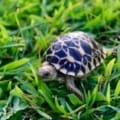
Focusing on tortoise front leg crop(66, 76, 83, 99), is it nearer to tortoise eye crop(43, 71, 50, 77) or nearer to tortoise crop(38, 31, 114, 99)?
tortoise crop(38, 31, 114, 99)

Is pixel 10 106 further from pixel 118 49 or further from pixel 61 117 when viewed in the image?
pixel 118 49

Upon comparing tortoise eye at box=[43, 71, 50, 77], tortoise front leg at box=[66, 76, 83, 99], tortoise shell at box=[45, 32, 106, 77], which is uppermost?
tortoise shell at box=[45, 32, 106, 77]

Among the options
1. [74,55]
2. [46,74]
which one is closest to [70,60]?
[74,55]

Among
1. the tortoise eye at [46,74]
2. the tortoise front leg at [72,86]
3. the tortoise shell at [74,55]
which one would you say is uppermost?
the tortoise shell at [74,55]

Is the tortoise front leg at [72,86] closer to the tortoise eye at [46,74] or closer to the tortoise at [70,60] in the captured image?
the tortoise at [70,60]

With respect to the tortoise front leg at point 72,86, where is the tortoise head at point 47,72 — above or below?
above

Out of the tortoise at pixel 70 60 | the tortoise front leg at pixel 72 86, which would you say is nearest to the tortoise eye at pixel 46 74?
the tortoise at pixel 70 60

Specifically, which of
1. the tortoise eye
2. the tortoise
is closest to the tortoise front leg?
the tortoise

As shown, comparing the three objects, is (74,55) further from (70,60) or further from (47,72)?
(47,72)
